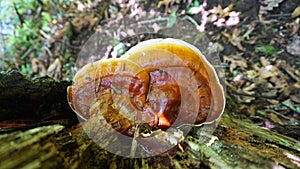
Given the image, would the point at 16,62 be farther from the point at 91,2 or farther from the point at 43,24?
the point at 91,2

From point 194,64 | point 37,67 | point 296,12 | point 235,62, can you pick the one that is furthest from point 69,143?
point 37,67

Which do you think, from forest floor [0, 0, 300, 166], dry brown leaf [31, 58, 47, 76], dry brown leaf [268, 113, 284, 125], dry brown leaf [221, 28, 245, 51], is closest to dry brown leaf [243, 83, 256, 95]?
forest floor [0, 0, 300, 166]

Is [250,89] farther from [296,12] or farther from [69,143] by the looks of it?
[69,143]

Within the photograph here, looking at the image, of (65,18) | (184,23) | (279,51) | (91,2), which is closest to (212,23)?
(184,23)

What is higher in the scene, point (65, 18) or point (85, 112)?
point (65, 18)

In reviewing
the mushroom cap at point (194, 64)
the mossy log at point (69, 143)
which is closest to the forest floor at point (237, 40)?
the mossy log at point (69, 143)

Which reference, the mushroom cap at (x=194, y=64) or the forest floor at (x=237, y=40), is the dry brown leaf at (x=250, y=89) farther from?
the mushroom cap at (x=194, y=64)
